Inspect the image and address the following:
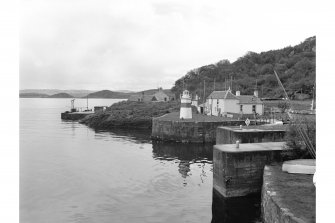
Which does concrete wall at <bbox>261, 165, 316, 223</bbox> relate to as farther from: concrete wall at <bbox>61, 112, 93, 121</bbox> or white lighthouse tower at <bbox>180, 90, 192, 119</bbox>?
concrete wall at <bbox>61, 112, 93, 121</bbox>

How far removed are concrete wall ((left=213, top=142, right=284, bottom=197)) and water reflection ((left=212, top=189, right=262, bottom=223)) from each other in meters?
0.28

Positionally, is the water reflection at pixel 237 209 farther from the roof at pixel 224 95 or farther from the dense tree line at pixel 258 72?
the dense tree line at pixel 258 72

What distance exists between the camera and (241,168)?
1484 centimetres

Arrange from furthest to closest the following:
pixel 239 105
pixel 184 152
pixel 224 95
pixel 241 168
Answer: pixel 224 95 → pixel 239 105 → pixel 184 152 → pixel 241 168

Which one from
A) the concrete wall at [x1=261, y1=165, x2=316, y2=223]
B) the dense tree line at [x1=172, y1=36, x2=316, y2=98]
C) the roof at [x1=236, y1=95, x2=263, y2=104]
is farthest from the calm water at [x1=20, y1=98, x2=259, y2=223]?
the dense tree line at [x1=172, y1=36, x2=316, y2=98]

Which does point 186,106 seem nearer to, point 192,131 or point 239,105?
point 192,131

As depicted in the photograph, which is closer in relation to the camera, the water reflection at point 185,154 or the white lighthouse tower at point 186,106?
the water reflection at point 185,154

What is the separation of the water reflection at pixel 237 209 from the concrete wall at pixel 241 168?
0.28 meters

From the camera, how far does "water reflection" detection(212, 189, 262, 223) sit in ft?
43.3

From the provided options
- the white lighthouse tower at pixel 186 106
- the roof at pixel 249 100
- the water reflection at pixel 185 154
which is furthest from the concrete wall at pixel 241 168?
the roof at pixel 249 100

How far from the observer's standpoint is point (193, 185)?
18.0m

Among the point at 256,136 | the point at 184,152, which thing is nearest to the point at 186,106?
the point at 184,152

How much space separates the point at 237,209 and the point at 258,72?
311ft

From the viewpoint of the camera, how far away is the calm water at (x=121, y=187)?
44.6ft
